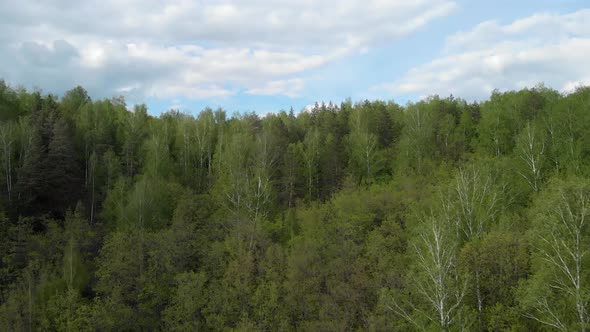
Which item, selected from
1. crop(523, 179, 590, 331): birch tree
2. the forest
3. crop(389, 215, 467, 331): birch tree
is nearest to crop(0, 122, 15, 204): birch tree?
the forest

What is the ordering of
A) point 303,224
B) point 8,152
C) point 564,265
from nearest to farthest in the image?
point 564,265
point 303,224
point 8,152

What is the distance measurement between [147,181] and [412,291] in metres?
32.4

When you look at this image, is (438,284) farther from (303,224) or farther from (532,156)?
(532,156)

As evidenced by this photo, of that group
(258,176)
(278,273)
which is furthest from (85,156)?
(278,273)

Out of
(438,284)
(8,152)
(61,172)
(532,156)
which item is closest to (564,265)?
(438,284)

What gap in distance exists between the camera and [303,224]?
160 feet

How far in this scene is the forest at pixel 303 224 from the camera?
105ft

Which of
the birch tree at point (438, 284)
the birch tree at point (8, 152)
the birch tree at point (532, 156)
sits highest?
the birch tree at point (8, 152)

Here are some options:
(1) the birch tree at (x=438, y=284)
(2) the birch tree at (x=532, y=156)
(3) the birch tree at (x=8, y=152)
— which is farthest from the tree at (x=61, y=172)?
(2) the birch tree at (x=532, y=156)

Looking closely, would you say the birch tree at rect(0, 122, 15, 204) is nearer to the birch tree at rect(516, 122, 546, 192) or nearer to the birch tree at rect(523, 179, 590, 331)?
the birch tree at rect(523, 179, 590, 331)

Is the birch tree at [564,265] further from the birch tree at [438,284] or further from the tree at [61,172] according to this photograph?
the tree at [61,172]

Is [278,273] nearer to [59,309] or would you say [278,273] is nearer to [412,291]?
[412,291]

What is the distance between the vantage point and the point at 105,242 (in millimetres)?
45844

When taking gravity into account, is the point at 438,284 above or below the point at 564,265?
below
